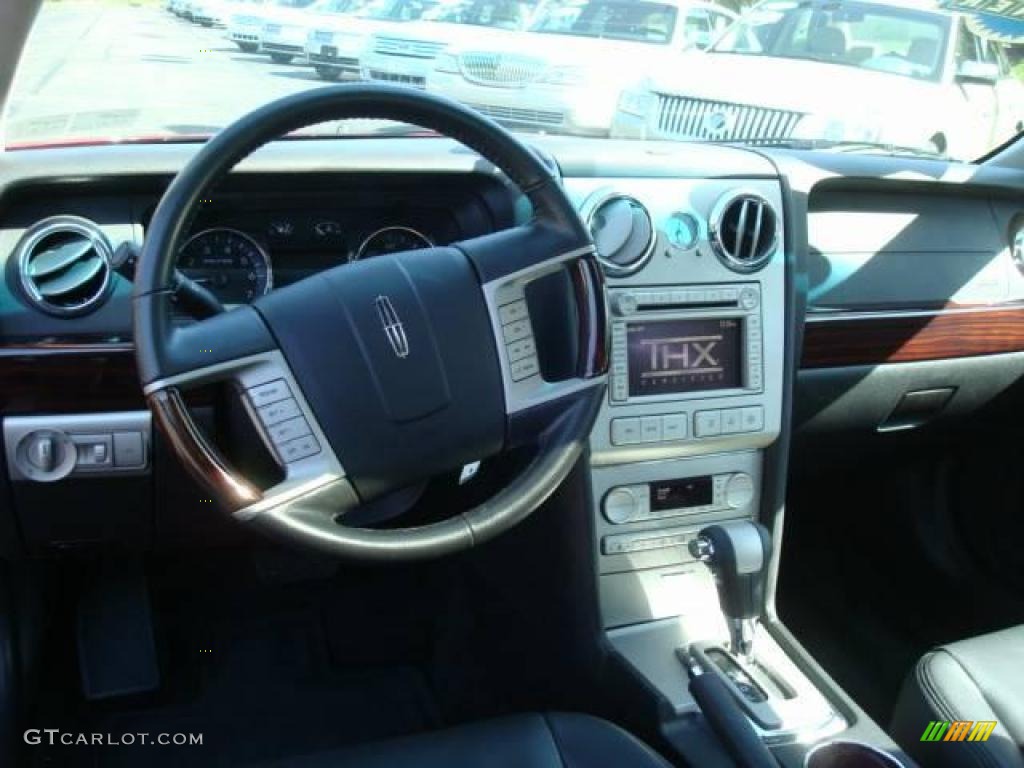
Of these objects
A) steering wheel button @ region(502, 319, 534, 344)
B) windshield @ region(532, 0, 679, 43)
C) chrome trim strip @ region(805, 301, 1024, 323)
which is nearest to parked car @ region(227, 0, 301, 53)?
windshield @ region(532, 0, 679, 43)

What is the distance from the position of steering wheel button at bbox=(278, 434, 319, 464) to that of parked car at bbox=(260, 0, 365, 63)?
31.6 inches

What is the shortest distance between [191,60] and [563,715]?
1292mm

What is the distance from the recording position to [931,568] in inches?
113

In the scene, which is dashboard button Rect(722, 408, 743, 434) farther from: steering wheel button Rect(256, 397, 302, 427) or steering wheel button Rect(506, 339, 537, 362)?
steering wheel button Rect(256, 397, 302, 427)

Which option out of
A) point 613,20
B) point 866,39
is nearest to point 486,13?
point 613,20

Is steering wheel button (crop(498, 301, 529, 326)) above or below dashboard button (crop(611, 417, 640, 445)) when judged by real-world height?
above

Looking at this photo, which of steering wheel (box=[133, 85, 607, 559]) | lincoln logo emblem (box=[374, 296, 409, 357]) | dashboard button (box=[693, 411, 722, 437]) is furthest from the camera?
dashboard button (box=[693, 411, 722, 437])

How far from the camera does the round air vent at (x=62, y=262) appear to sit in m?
1.76

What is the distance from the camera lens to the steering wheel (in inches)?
53.6

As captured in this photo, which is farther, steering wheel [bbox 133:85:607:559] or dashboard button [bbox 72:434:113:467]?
dashboard button [bbox 72:434:113:467]

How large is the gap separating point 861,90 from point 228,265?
1.54 m

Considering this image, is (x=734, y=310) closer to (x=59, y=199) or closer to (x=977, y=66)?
(x=977, y=66)

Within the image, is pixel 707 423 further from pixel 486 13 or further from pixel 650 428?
pixel 486 13
